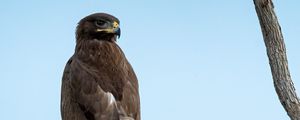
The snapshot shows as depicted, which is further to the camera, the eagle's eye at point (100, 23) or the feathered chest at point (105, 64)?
the eagle's eye at point (100, 23)

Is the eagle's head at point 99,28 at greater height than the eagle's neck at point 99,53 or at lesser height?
greater

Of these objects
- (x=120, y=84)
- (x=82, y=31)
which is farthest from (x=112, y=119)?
(x=82, y=31)

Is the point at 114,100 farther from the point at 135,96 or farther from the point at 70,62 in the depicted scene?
the point at 70,62

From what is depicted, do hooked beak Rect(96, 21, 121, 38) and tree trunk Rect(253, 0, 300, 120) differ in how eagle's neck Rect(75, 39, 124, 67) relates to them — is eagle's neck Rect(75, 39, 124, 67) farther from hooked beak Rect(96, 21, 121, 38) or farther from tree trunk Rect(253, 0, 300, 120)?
tree trunk Rect(253, 0, 300, 120)

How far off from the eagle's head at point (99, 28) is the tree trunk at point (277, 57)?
2442mm

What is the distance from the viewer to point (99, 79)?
7.48 m

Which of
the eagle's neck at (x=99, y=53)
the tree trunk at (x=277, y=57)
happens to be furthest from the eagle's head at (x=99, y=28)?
the tree trunk at (x=277, y=57)

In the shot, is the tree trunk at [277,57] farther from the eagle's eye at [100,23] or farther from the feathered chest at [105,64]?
the eagle's eye at [100,23]

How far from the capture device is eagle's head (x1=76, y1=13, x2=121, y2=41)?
8.17 metres

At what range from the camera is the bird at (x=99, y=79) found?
23.9ft

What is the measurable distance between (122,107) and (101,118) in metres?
0.40

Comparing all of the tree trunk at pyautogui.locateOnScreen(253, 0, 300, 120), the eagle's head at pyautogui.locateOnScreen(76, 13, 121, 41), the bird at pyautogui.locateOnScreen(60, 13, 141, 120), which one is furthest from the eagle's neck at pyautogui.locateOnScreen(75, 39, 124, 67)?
the tree trunk at pyautogui.locateOnScreen(253, 0, 300, 120)

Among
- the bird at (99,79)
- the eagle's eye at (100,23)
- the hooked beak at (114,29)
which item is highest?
the eagle's eye at (100,23)

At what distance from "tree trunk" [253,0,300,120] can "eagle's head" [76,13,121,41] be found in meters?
2.44
